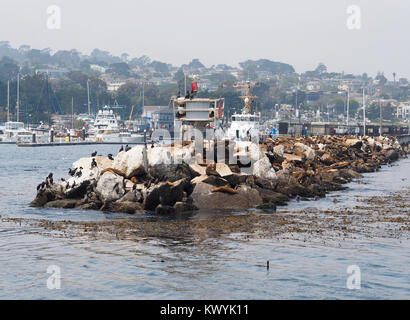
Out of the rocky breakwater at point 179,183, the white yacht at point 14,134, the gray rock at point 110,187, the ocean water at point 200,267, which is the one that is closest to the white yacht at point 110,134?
the white yacht at point 14,134

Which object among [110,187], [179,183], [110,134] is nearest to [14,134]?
[110,134]

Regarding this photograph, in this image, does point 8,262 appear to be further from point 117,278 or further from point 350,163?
point 350,163

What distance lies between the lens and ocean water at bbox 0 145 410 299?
18.7m

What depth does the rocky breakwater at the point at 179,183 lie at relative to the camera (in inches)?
1294

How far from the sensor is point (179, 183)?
1276 inches

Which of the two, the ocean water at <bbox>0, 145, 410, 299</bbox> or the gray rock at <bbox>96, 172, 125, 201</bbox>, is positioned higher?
the gray rock at <bbox>96, 172, 125, 201</bbox>

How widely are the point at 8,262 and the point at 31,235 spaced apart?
15.4 ft

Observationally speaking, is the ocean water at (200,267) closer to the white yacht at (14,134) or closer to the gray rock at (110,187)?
the gray rock at (110,187)

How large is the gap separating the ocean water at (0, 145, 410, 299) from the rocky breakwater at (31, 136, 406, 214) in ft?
20.4

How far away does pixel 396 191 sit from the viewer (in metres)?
44.3

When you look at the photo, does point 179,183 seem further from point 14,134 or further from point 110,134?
point 14,134

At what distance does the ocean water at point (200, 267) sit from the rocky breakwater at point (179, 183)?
6229 mm

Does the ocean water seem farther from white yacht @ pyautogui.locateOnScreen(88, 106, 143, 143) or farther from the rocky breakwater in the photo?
white yacht @ pyautogui.locateOnScreen(88, 106, 143, 143)

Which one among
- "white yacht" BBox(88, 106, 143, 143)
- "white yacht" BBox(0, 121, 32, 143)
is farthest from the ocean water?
"white yacht" BBox(88, 106, 143, 143)
